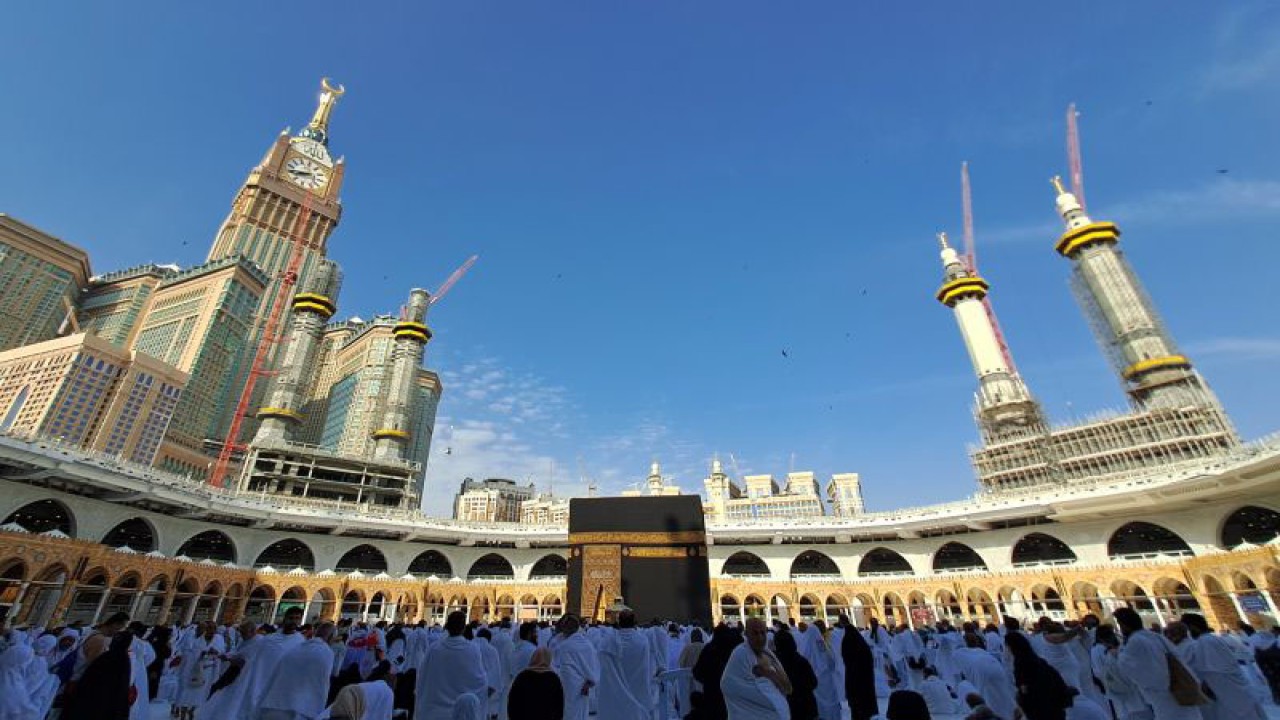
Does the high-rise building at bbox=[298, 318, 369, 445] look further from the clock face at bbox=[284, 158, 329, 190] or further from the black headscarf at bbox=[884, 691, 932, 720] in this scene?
the black headscarf at bbox=[884, 691, 932, 720]

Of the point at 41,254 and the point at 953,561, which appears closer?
the point at 953,561

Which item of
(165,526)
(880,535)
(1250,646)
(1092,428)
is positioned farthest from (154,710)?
(1092,428)

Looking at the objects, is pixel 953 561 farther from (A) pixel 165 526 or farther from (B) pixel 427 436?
(B) pixel 427 436

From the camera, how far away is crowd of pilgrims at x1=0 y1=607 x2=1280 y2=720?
3.69 metres

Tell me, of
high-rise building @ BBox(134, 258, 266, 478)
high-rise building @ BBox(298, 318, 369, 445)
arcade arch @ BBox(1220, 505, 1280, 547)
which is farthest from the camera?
high-rise building @ BBox(298, 318, 369, 445)

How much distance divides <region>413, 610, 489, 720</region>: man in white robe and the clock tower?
81.9 metres

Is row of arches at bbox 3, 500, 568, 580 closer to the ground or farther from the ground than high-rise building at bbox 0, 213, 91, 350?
closer to the ground

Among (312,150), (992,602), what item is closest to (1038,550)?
(992,602)

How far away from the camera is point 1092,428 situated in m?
50.2

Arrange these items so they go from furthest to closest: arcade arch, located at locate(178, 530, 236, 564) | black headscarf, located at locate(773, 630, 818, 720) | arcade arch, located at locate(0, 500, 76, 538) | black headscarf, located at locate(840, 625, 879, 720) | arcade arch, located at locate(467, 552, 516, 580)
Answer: arcade arch, located at locate(467, 552, 516, 580)
arcade arch, located at locate(178, 530, 236, 564)
arcade arch, located at locate(0, 500, 76, 538)
black headscarf, located at locate(840, 625, 879, 720)
black headscarf, located at locate(773, 630, 818, 720)

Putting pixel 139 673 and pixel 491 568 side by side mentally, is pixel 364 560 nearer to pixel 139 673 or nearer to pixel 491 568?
pixel 491 568

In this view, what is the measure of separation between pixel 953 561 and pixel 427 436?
261 feet

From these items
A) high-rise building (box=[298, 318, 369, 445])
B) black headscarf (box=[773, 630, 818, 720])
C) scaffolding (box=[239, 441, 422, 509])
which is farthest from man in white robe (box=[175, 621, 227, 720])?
high-rise building (box=[298, 318, 369, 445])

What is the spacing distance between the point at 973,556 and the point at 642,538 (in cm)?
2529
